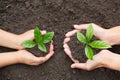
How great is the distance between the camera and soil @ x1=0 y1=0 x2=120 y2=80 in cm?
179

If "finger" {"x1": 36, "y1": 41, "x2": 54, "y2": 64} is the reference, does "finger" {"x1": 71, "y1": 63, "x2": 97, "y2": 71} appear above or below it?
below

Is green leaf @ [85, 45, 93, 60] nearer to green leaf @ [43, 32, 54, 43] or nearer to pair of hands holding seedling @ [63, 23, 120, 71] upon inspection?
pair of hands holding seedling @ [63, 23, 120, 71]

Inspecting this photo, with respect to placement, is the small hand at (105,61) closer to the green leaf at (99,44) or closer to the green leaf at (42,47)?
the green leaf at (99,44)

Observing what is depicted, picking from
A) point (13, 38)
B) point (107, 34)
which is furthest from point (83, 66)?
point (13, 38)

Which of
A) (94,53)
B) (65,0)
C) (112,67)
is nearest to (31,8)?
(65,0)

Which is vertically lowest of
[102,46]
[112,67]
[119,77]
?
[119,77]

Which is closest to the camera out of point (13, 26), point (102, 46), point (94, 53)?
point (102, 46)

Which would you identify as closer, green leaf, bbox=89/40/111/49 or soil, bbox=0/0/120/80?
green leaf, bbox=89/40/111/49

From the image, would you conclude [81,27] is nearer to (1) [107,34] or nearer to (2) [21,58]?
(1) [107,34]

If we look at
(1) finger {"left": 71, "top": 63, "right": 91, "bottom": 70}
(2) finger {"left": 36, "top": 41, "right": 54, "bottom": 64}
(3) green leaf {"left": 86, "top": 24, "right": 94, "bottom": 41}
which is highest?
(3) green leaf {"left": 86, "top": 24, "right": 94, "bottom": 41}

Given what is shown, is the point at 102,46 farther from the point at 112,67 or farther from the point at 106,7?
the point at 106,7

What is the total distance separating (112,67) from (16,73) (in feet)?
1.91

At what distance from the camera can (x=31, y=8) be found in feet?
6.38

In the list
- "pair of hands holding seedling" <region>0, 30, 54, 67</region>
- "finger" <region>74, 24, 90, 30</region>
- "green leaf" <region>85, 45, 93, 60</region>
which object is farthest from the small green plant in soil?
"pair of hands holding seedling" <region>0, 30, 54, 67</region>
